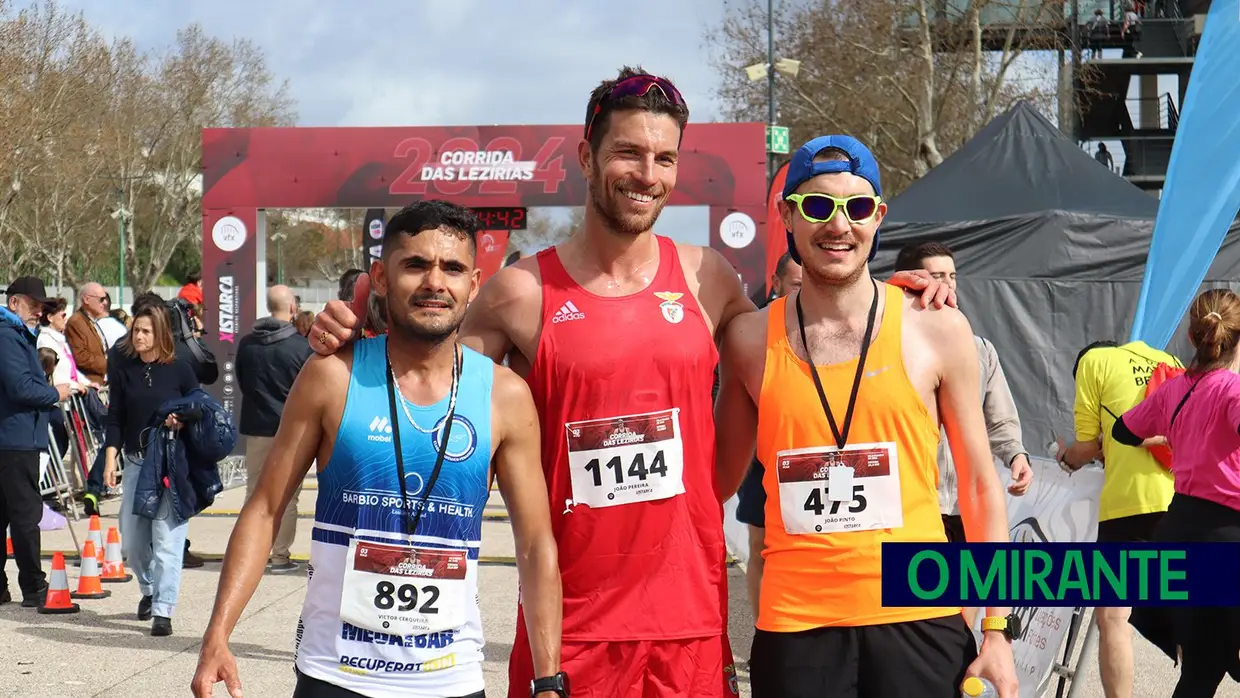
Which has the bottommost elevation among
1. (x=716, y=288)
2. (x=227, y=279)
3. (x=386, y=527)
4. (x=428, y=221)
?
(x=386, y=527)

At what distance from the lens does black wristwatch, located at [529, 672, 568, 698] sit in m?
3.24

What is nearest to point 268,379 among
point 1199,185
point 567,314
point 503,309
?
point 1199,185

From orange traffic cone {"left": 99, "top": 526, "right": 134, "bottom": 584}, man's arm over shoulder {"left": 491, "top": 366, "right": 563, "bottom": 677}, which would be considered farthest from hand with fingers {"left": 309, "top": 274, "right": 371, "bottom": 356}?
orange traffic cone {"left": 99, "top": 526, "right": 134, "bottom": 584}

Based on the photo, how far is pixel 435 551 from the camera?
3.16 m

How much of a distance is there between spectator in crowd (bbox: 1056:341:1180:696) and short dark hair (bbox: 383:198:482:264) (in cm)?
354

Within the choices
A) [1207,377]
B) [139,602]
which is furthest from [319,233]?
[1207,377]

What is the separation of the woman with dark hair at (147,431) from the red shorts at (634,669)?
5.21m

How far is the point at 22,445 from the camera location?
8.88 m

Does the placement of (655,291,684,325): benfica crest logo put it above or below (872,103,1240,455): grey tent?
below

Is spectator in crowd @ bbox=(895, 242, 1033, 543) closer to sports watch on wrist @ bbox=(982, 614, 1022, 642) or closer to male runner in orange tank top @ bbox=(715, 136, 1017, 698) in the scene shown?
male runner in orange tank top @ bbox=(715, 136, 1017, 698)

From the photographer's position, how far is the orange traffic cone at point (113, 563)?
990 centimetres

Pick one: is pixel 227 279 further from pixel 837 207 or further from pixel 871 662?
Result: pixel 871 662

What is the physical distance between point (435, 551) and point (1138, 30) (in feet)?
173

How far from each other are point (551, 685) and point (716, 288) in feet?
3.64
